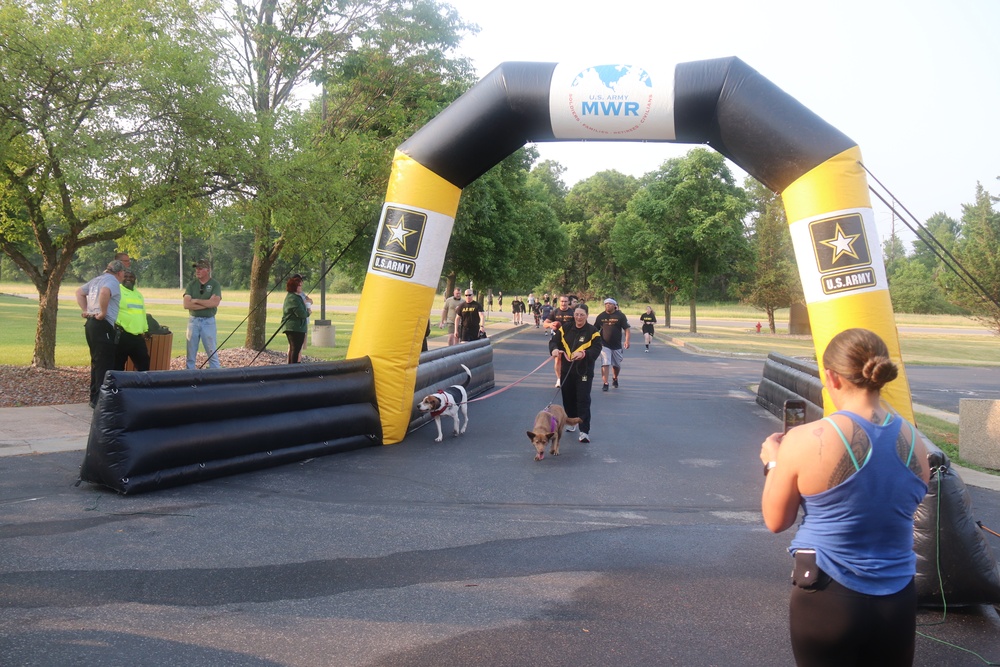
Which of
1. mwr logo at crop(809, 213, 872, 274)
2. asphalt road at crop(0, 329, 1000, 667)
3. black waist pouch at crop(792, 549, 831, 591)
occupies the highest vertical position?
mwr logo at crop(809, 213, 872, 274)

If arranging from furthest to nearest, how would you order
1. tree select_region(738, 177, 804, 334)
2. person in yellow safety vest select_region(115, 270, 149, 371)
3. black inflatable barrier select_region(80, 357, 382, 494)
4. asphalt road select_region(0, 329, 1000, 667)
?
tree select_region(738, 177, 804, 334)
person in yellow safety vest select_region(115, 270, 149, 371)
black inflatable barrier select_region(80, 357, 382, 494)
asphalt road select_region(0, 329, 1000, 667)

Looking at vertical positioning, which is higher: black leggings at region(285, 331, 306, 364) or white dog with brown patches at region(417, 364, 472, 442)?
black leggings at region(285, 331, 306, 364)

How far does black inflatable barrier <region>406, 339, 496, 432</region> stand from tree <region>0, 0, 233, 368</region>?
14.5 feet

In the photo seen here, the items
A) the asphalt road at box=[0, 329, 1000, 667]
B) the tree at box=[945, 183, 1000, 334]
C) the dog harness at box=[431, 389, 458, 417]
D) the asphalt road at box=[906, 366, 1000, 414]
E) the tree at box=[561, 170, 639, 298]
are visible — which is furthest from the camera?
the tree at box=[561, 170, 639, 298]

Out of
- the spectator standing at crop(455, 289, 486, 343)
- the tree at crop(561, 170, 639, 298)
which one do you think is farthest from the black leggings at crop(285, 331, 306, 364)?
the tree at crop(561, 170, 639, 298)

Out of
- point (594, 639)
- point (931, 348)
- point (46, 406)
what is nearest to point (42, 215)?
point (46, 406)

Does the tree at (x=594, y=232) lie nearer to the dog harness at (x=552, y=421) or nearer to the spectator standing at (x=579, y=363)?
the spectator standing at (x=579, y=363)

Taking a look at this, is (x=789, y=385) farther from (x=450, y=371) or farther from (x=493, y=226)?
(x=493, y=226)

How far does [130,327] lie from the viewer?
10586 millimetres

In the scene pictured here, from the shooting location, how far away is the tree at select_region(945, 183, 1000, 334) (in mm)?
41000

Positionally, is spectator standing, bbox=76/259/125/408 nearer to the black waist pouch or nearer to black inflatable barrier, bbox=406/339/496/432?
black inflatable barrier, bbox=406/339/496/432

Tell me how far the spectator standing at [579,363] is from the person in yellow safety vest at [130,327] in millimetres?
5396

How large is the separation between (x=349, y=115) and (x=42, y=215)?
7.88m

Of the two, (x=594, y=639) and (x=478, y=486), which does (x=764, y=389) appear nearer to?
(x=478, y=486)
